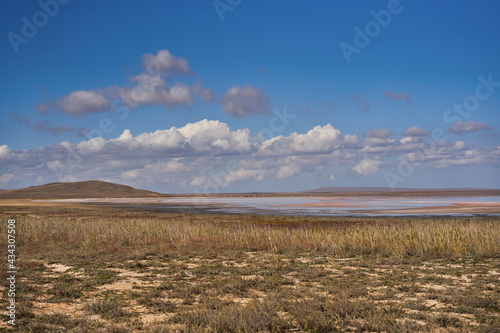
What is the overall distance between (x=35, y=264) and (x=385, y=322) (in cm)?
1216

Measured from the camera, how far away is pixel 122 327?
287 inches

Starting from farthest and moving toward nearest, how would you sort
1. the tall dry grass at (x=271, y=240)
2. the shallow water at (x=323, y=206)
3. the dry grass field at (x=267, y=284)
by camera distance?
the shallow water at (x=323, y=206), the tall dry grass at (x=271, y=240), the dry grass field at (x=267, y=284)

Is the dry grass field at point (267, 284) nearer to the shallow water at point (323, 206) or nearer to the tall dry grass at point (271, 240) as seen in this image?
the tall dry grass at point (271, 240)

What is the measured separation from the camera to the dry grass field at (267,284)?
752 cm

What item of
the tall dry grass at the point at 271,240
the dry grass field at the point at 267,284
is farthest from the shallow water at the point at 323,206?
the dry grass field at the point at 267,284

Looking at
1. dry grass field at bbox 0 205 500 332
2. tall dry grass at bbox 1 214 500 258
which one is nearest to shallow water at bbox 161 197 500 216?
tall dry grass at bbox 1 214 500 258

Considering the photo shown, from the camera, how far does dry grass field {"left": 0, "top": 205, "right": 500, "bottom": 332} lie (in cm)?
752

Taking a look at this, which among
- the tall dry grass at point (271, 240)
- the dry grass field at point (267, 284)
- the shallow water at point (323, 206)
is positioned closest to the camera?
the dry grass field at point (267, 284)

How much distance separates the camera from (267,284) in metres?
11.0

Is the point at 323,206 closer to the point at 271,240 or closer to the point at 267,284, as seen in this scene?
the point at 271,240

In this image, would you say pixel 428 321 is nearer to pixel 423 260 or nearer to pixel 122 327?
pixel 122 327

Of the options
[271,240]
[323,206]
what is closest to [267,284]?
[271,240]

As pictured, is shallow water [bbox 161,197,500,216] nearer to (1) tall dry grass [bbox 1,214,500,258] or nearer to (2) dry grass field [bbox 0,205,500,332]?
(1) tall dry grass [bbox 1,214,500,258]

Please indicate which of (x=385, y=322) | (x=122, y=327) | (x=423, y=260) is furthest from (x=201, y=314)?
(x=423, y=260)
